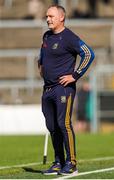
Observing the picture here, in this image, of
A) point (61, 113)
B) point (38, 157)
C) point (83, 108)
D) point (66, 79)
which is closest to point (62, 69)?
point (66, 79)

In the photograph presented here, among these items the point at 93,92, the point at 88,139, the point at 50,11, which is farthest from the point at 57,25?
the point at 93,92

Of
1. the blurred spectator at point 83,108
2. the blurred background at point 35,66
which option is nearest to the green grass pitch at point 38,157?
the blurred background at point 35,66

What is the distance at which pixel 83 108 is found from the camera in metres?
23.5

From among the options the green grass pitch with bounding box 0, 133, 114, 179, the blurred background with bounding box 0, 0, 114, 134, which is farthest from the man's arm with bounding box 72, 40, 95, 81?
the blurred background with bounding box 0, 0, 114, 134

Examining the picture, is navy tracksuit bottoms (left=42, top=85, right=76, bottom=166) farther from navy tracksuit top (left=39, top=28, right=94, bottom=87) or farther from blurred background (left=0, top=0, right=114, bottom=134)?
blurred background (left=0, top=0, right=114, bottom=134)

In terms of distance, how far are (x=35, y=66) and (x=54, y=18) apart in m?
16.8

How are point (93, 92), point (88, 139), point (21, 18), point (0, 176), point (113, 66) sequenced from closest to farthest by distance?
point (0, 176) < point (88, 139) < point (93, 92) < point (113, 66) < point (21, 18)

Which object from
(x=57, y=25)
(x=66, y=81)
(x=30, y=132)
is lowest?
(x=30, y=132)

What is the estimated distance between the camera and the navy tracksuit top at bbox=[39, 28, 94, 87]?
8477 millimetres

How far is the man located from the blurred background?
12.6 metres

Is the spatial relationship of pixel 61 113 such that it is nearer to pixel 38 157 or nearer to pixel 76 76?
pixel 76 76

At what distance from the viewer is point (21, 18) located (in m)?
28.5

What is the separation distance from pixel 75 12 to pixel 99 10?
3.72ft

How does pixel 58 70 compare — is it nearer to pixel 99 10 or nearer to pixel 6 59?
pixel 6 59
